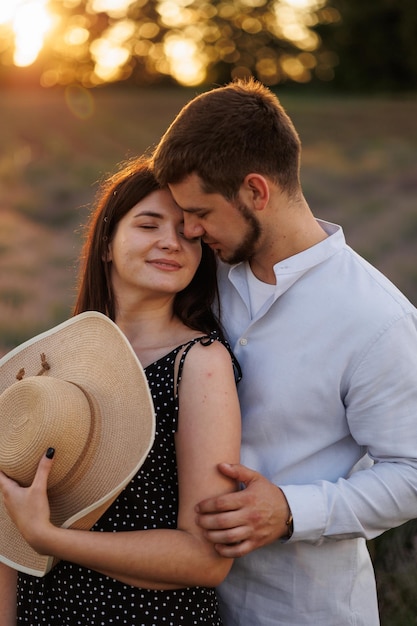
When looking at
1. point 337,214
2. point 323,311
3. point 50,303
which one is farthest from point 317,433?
point 337,214

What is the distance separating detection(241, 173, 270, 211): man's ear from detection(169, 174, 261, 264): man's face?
0.03 meters

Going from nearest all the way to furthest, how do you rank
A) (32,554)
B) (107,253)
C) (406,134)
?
(32,554) < (107,253) < (406,134)

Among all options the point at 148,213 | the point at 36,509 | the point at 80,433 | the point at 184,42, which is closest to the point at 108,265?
the point at 148,213

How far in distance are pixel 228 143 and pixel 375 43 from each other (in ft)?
118

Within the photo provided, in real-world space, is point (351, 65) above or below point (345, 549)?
below

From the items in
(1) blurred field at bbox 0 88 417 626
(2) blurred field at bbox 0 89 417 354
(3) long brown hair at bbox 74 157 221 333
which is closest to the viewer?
(3) long brown hair at bbox 74 157 221 333

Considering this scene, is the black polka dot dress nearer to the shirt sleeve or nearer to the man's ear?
the shirt sleeve

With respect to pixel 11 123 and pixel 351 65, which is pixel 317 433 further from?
pixel 351 65

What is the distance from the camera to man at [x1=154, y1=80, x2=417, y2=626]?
2.56 m

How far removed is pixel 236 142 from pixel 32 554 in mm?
1413

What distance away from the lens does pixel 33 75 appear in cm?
3953

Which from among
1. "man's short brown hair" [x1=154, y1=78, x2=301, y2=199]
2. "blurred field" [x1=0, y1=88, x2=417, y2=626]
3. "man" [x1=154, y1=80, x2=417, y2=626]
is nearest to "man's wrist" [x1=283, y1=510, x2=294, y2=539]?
"man" [x1=154, y1=80, x2=417, y2=626]

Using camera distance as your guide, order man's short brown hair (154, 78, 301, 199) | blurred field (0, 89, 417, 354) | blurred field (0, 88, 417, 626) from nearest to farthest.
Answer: man's short brown hair (154, 78, 301, 199), blurred field (0, 88, 417, 626), blurred field (0, 89, 417, 354)

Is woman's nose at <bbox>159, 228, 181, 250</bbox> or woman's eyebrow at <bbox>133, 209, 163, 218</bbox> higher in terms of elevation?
woman's eyebrow at <bbox>133, 209, 163, 218</bbox>
